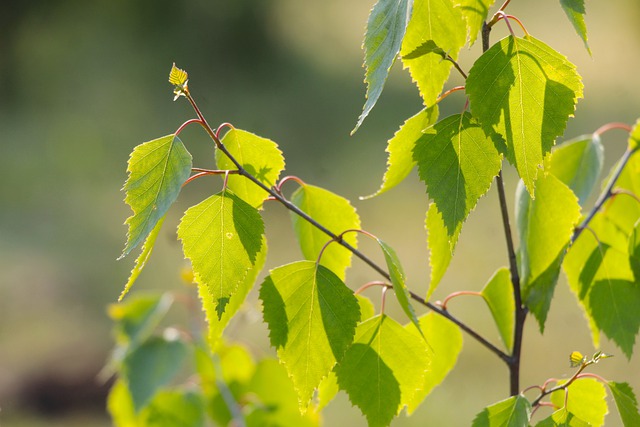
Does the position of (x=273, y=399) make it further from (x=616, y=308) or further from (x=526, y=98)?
(x=526, y=98)

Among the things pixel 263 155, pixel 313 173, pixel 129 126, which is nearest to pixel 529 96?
pixel 263 155

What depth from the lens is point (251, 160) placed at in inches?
16.3

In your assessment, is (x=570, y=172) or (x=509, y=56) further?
(x=570, y=172)

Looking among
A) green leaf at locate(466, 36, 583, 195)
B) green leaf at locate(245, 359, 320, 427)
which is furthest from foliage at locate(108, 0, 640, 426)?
green leaf at locate(245, 359, 320, 427)

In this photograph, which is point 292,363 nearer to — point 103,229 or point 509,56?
point 509,56

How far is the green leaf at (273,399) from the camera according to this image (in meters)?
0.72

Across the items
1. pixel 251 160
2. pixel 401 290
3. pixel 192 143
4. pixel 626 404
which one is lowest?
pixel 626 404

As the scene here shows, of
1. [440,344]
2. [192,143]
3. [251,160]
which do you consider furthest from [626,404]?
[192,143]

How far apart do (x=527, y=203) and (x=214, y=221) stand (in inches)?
7.3

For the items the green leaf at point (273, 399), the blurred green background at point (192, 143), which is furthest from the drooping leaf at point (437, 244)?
the blurred green background at point (192, 143)

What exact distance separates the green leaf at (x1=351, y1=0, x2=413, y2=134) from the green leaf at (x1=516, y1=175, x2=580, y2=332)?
0.14 meters

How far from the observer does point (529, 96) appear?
35cm

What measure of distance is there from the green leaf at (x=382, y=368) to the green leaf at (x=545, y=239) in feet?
0.23

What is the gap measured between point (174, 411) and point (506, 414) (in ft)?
1.48
